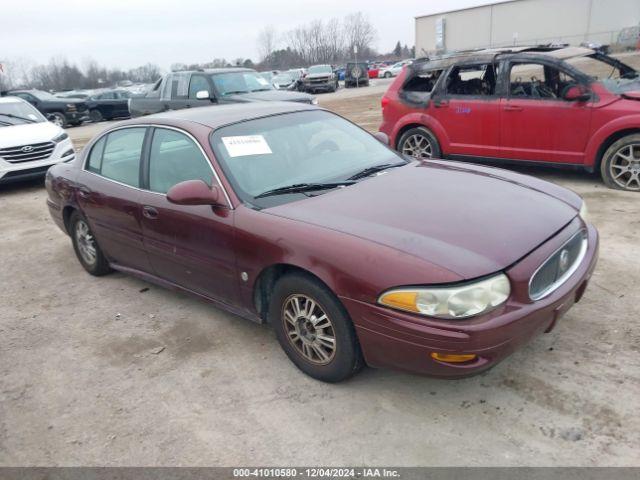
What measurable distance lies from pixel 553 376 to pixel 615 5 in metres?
60.9

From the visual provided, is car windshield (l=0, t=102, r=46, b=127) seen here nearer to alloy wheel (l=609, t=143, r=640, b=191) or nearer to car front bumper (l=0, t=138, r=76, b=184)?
car front bumper (l=0, t=138, r=76, b=184)

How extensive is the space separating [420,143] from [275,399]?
5.54m

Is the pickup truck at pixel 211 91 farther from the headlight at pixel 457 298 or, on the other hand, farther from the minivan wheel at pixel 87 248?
the headlight at pixel 457 298

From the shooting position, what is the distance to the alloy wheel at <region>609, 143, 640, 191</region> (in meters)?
6.14

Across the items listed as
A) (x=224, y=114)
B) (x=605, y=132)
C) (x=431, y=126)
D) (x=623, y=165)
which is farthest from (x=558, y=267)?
(x=431, y=126)

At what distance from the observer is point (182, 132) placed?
150 inches

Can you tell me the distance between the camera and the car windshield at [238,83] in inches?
437

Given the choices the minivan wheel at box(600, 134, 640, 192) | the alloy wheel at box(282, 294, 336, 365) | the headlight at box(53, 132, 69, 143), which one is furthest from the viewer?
the headlight at box(53, 132, 69, 143)

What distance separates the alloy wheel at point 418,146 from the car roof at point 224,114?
363 cm

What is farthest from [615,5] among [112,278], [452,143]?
[112,278]

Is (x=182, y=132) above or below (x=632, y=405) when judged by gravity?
above

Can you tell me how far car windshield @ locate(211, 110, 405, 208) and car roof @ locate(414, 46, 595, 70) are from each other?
362 cm

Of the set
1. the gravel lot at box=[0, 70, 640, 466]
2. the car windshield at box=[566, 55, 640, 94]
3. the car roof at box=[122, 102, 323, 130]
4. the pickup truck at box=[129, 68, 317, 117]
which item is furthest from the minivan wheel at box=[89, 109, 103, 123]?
the car windshield at box=[566, 55, 640, 94]

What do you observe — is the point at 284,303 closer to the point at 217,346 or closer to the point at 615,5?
the point at 217,346
